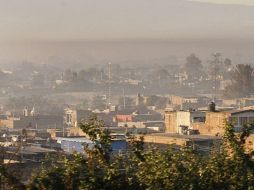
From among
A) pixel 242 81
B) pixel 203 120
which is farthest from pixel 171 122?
pixel 242 81

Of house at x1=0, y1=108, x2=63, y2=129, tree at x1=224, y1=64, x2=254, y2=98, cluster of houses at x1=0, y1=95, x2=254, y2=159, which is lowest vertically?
cluster of houses at x1=0, y1=95, x2=254, y2=159

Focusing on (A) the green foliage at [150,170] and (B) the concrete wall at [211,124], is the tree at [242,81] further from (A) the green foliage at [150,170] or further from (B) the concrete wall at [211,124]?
(A) the green foliage at [150,170]

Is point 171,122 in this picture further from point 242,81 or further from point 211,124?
point 242,81

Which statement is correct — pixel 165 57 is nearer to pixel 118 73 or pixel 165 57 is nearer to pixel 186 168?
pixel 118 73

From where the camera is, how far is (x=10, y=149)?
23328mm

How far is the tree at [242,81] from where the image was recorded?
217 ft

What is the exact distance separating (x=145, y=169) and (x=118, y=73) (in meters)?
106

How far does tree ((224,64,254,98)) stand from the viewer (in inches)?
2606

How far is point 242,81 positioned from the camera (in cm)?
6750

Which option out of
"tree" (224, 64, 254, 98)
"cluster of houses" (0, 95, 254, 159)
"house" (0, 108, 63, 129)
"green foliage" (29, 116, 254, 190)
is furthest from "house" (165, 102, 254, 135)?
"tree" (224, 64, 254, 98)

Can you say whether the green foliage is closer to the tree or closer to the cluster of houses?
the cluster of houses

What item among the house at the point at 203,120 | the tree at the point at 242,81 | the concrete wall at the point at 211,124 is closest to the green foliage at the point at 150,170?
the house at the point at 203,120

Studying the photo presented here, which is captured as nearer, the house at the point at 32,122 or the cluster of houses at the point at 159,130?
the cluster of houses at the point at 159,130

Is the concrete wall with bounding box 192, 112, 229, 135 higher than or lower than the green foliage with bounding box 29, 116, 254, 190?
higher
